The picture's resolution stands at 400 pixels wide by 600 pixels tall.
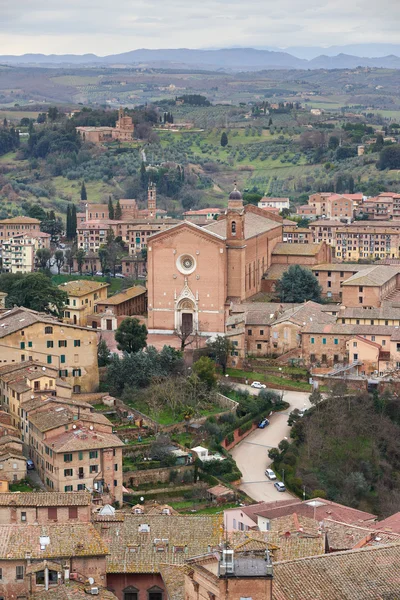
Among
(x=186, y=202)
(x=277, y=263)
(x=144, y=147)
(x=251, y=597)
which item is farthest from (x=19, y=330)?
(x=144, y=147)

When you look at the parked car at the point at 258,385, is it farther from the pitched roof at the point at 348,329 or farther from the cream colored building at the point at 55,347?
the cream colored building at the point at 55,347

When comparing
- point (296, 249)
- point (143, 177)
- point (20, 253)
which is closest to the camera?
point (296, 249)

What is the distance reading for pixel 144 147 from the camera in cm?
11269

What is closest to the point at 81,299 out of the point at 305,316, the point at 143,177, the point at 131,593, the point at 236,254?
the point at 236,254

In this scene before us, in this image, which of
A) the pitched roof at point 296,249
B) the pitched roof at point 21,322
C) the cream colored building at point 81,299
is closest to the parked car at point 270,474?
the pitched roof at point 21,322

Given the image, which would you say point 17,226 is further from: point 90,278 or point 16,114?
point 16,114

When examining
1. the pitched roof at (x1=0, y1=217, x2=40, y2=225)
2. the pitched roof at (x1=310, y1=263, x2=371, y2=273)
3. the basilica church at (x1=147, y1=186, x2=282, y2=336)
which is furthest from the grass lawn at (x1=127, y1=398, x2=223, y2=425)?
the pitched roof at (x1=0, y1=217, x2=40, y2=225)

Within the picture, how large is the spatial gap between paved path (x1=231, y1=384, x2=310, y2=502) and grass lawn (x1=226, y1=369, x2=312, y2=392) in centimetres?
43

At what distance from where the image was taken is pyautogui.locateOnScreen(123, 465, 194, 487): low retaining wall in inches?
1471

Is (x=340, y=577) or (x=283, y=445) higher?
(x=340, y=577)

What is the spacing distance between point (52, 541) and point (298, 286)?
1263 inches

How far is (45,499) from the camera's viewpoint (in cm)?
2731

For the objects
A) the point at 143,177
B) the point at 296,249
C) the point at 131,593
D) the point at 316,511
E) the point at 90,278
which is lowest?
the point at 143,177

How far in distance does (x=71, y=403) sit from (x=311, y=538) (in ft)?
46.7
